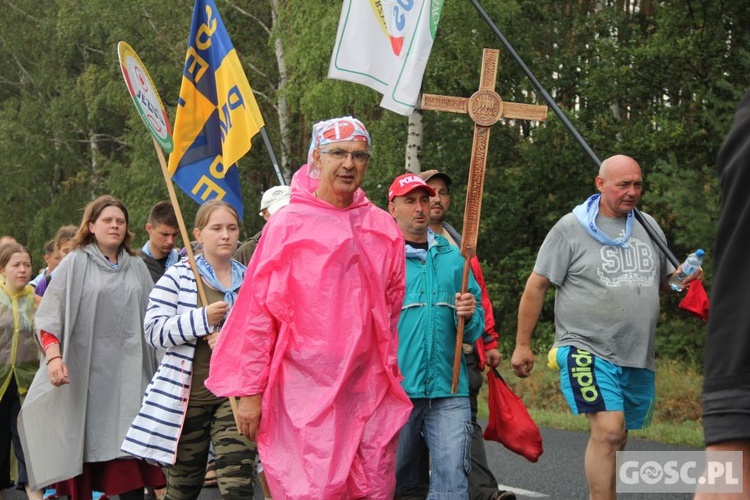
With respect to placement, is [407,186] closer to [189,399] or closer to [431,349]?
[431,349]

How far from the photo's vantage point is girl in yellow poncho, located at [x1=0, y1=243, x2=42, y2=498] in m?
8.24

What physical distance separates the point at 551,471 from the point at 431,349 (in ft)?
10.9

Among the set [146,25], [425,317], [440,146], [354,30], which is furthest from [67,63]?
[425,317]

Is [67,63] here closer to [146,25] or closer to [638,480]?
[146,25]

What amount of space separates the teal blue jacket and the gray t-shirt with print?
1.94ft

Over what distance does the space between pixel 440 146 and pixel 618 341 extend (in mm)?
14938

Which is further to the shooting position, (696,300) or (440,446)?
(696,300)

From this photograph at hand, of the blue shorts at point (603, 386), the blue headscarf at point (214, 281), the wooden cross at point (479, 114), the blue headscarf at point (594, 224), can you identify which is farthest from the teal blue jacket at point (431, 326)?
the blue headscarf at point (214, 281)

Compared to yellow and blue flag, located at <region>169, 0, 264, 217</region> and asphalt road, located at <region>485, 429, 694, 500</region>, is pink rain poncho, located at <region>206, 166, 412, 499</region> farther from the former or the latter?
asphalt road, located at <region>485, 429, 694, 500</region>

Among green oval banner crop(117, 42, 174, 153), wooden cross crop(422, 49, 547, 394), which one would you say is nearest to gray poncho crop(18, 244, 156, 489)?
green oval banner crop(117, 42, 174, 153)

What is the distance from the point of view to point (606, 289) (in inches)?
246

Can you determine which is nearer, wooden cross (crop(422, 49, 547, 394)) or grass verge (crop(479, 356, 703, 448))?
wooden cross (crop(422, 49, 547, 394))

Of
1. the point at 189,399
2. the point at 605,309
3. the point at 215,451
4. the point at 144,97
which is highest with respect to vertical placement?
the point at 144,97

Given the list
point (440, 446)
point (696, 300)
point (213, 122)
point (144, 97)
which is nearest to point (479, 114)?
point (696, 300)
